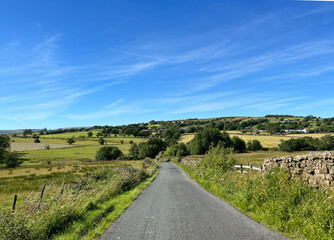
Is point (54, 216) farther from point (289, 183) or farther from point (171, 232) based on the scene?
point (289, 183)

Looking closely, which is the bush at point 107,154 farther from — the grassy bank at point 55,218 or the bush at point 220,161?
the grassy bank at point 55,218

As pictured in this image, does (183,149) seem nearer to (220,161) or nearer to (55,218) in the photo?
(220,161)

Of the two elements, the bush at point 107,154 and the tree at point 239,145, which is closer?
the bush at point 107,154

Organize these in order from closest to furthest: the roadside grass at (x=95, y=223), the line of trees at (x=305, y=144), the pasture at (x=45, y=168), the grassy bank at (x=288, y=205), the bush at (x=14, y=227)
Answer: the bush at (x=14, y=227)
the grassy bank at (x=288, y=205)
the roadside grass at (x=95, y=223)
the pasture at (x=45, y=168)
the line of trees at (x=305, y=144)

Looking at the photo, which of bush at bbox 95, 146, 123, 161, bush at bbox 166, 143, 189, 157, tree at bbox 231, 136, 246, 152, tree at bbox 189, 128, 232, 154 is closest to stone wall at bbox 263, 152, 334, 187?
bush at bbox 95, 146, 123, 161

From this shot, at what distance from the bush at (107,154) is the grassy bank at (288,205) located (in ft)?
322

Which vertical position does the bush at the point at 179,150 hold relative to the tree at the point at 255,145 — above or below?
below

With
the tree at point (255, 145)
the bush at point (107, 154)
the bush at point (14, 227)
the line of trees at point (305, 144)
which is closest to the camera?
the bush at point (14, 227)

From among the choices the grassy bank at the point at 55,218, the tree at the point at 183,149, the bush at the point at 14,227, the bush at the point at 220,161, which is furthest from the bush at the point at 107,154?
the bush at the point at 14,227

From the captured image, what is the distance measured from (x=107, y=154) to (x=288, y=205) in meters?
104

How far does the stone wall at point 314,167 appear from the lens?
862 centimetres

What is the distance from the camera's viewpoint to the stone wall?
8.62 metres

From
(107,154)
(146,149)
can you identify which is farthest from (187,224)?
(146,149)

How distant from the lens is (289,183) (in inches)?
378
